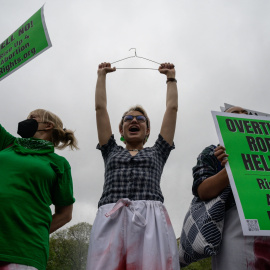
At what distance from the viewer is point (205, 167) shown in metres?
2.75

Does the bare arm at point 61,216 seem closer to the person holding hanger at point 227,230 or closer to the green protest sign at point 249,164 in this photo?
the person holding hanger at point 227,230

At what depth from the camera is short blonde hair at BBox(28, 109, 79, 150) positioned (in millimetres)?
3045

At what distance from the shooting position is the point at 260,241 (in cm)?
237

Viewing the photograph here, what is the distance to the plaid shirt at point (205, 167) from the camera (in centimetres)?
270

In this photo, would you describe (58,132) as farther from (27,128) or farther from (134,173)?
(134,173)

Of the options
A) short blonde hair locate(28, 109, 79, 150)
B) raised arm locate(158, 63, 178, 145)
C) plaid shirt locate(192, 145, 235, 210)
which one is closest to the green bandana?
short blonde hair locate(28, 109, 79, 150)

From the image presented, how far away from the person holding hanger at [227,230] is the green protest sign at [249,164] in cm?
10

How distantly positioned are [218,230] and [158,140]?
0.91 metres

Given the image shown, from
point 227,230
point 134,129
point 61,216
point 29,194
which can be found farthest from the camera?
point 134,129

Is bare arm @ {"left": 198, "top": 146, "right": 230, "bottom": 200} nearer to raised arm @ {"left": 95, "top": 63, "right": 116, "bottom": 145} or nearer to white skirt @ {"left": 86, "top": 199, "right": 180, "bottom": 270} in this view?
white skirt @ {"left": 86, "top": 199, "right": 180, "bottom": 270}

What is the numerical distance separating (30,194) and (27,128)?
72 centimetres

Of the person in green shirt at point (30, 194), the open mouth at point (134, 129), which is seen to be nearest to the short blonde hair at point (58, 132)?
the person in green shirt at point (30, 194)

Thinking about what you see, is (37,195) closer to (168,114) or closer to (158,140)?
(158,140)

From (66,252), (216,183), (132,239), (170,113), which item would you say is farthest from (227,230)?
(66,252)
